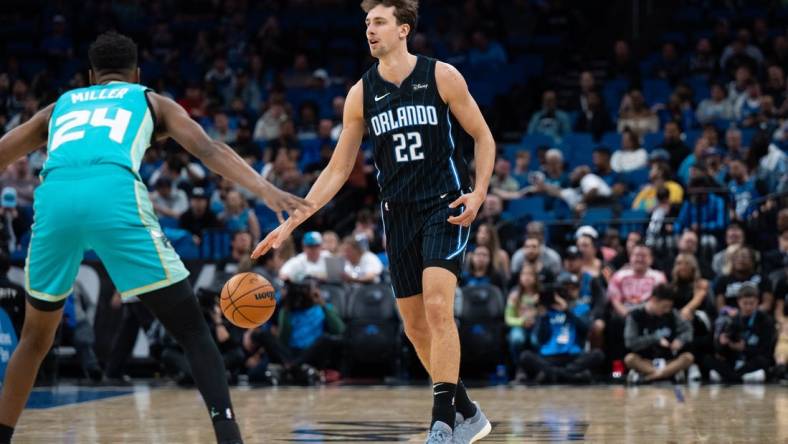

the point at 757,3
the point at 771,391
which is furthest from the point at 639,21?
the point at 771,391

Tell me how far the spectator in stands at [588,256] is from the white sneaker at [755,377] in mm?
2068

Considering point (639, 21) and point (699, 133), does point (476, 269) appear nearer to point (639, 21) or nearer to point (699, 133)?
point (699, 133)

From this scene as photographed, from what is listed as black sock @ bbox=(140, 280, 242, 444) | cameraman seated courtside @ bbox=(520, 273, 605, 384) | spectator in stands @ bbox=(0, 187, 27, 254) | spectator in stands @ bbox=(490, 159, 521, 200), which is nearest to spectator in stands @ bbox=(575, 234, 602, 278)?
cameraman seated courtside @ bbox=(520, 273, 605, 384)

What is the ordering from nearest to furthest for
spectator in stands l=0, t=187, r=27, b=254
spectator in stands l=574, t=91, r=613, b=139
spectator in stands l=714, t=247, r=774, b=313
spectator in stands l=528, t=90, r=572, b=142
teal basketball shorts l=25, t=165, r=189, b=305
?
teal basketball shorts l=25, t=165, r=189, b=305, spectator in stands l=714, t=247, r=774, b=313, spectator in stands l=0, t=187, r=27, b=254, spectator in stands l=574, t=91, r=613, b=139, spectator in stands l=528, t=90, r=572, b=142

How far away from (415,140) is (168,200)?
A: 392 inches

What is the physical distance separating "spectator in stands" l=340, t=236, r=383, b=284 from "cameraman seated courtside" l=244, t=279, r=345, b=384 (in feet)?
2.38

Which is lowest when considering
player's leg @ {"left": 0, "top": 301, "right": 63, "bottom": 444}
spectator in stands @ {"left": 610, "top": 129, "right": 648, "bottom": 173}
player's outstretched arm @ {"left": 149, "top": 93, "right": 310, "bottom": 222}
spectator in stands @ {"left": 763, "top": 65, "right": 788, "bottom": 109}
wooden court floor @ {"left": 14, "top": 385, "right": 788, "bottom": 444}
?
wooden court floor @ {"left": 14, "top": 385, "right": 788, "bottom": 444}

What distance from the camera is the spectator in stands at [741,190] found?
15188 mm

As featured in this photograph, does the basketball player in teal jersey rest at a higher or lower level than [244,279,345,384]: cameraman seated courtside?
higher

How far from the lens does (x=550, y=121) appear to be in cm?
1864

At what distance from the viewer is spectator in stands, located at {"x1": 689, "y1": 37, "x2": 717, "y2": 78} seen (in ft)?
62.6

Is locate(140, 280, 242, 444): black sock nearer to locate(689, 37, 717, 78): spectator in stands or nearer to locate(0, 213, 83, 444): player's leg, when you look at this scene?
locate(0, 213, 83, 444): player's leg

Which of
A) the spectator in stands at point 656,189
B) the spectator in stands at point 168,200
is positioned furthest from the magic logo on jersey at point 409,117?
the spectator in stands at point 168,200

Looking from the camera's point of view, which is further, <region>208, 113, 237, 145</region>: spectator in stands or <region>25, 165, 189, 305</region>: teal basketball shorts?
<region>208, 113, 237, 145</region>: spectator in stands
